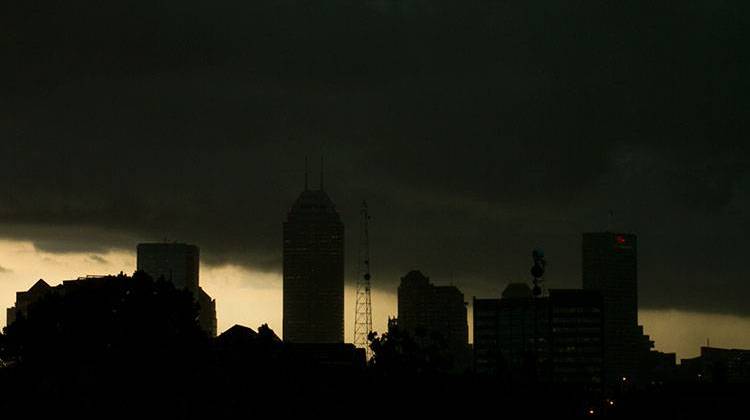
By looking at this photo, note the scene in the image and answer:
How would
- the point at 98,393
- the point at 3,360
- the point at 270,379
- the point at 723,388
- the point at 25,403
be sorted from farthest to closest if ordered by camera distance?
the point at 723,388 < the point at 3,360 < the point at 270,379 < the point at 98,393 < the point at 25,403

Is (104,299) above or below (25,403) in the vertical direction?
above

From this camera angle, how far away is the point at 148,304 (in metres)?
158

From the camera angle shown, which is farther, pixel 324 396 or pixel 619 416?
pixel 619 416

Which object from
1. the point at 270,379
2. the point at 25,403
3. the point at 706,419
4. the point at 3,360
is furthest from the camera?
the point at 3,360

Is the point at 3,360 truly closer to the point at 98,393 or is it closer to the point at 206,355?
the point at 206,355

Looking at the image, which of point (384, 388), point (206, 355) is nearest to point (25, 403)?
point (206, 355)

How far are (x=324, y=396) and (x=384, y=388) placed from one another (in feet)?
56.6

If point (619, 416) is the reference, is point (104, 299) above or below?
above

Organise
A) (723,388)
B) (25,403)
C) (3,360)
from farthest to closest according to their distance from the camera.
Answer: (723,388)
(3,360)
(25,403)

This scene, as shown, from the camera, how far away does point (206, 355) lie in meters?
142

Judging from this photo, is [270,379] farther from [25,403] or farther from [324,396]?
[25,403]

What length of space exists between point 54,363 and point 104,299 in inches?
728

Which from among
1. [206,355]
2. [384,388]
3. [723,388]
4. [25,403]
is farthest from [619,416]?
[25,403]

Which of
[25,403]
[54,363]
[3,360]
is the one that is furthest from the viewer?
[3,360]
